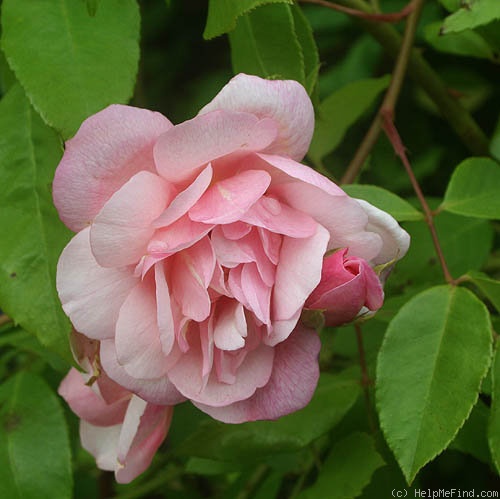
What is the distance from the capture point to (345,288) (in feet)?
1.76

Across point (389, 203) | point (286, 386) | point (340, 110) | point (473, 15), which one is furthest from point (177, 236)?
point (340, 110)

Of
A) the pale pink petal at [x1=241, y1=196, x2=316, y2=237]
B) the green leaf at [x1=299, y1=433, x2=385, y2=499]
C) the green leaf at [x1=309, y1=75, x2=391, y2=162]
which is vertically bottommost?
the green leaf at [x1=299, y1=433, x2=385, y2=499]

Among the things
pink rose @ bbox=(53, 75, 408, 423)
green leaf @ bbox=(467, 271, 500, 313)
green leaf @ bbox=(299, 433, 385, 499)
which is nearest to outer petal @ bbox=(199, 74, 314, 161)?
pink rose @ bbox=(53, 75, 408, 423)

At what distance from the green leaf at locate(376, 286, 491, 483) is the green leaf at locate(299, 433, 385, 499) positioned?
123 millimetres

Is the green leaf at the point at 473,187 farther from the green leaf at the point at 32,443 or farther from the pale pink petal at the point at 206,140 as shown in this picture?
the green leaf at the point at 32,443

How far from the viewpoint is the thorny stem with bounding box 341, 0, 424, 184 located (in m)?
0.83

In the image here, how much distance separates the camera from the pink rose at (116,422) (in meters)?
0.67

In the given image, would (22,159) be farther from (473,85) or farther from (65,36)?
(473,85)

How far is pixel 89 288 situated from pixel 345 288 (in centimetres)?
18

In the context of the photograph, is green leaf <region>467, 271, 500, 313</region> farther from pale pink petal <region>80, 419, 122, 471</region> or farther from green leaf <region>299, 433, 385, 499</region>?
pale pink petal <region>80, 419, 122, 471</region>

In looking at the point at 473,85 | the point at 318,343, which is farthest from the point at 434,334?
the point at 473,85

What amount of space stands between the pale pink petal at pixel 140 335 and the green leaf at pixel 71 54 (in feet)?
0.45

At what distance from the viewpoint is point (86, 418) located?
2.33 feet

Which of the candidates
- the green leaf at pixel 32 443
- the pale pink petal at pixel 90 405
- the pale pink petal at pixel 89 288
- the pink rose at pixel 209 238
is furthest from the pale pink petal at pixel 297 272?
the green leaf at pixel 32 443
